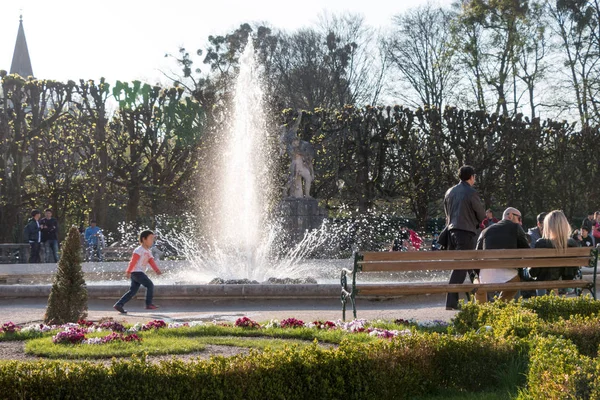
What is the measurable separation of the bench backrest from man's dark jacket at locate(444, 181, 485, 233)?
0.81 metres

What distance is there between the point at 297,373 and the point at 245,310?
533cm

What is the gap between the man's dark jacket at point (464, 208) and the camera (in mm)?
8891

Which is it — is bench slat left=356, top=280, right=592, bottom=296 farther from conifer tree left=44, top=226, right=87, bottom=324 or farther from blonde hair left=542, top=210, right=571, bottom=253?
conifer tree left=44, top=226, right=87, bottom=324

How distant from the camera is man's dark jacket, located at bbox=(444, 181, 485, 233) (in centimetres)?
889

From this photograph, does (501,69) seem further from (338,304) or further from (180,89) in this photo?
(338,304)

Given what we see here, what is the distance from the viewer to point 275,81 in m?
38.1

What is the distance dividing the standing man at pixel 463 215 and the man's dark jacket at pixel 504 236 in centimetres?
18

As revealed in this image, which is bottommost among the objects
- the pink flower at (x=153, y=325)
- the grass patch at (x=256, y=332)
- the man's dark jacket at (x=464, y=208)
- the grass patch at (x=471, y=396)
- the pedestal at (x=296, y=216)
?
the grass patch at (x=471, y=396)

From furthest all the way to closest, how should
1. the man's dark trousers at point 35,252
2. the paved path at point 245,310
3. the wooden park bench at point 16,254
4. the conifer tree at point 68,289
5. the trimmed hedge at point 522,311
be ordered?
the wooden park bench at point 16,254
the man's dark trousers at point 35,252
the paved path at point 245,310
the conifer tree at point 68,289
the trimmed hedge at point 522,311

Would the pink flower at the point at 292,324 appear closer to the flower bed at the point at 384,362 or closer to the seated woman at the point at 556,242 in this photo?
the flower bed at the point at 384,362

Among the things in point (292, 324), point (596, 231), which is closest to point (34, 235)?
point (596, 231)

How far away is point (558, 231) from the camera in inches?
336

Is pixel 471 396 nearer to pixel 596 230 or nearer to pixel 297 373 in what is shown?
pixel 297 373

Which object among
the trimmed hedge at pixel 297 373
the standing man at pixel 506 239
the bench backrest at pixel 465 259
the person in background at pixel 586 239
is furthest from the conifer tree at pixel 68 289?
the person in background at pixel 586 239
